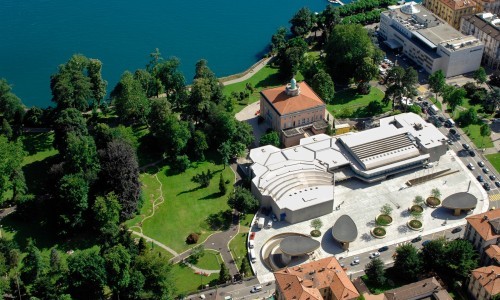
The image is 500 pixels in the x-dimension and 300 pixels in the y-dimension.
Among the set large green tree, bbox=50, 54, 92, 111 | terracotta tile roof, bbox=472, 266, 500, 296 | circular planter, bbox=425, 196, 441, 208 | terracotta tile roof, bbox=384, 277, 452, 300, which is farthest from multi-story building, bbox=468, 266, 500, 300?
large green tree, bbox=50, 54, 92, 111

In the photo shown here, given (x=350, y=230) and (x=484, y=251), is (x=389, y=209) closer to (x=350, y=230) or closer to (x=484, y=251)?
(x=350, y=230)

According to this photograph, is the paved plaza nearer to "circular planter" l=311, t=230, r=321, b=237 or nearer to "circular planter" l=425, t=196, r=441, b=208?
"circular planter" l=311, t=230, r=321, b=237

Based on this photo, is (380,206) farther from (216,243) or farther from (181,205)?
(181,205)

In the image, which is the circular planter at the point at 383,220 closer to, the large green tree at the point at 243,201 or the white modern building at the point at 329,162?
the white modern building at the point at 329,162

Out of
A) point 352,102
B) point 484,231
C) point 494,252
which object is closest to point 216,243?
point 484,231

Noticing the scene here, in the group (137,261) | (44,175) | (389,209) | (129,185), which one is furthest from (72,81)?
(389,209)

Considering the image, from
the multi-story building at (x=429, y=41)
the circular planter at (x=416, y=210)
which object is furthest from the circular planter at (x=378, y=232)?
the multi-story building at (x=429, y=41)
